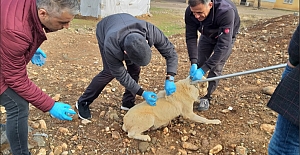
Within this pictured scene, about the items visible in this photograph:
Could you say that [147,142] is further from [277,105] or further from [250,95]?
[250,95]

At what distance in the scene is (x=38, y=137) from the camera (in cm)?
350

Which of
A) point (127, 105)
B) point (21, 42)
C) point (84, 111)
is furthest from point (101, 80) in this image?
point (21, 42)

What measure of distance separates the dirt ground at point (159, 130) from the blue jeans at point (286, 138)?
1.17 metres

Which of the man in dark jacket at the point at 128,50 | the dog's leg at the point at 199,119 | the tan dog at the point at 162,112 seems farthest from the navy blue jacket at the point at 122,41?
the dog's leg at the point at 199,119

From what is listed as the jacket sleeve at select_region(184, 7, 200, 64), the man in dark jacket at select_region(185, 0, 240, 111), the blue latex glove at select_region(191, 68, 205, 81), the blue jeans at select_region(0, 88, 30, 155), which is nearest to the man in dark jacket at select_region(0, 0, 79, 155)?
the blue jeans at select_region(0, 88, 30, 155)

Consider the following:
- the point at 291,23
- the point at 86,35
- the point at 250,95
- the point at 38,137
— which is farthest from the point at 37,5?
the point at 291,23

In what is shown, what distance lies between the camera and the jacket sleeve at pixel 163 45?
10.7 feet

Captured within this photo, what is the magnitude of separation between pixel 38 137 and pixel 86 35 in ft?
21.7

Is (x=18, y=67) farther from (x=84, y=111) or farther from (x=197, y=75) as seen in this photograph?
(x=197, y=75)

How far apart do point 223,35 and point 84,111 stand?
221cm

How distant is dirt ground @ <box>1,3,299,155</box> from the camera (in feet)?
11.5

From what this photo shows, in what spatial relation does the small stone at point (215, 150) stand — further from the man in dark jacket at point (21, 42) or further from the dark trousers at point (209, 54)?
the man in dark jacket at point (21, 42)

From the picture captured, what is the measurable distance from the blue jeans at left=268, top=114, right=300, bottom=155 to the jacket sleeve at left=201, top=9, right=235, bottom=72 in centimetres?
163

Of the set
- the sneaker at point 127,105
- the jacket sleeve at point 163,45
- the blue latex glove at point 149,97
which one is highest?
the jacket sleeve at point 163,45
